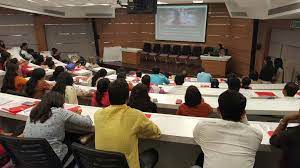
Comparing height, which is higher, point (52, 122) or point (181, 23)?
point (181, 23)

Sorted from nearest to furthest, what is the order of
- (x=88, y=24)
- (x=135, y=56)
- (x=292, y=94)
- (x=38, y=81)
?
1. (x=292, y=94)
2. (x=38, y=81)
3. (x=135, y=56)
4. (x=88, y=24)

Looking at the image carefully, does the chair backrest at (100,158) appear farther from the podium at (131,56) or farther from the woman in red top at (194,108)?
the podium at (131,56)

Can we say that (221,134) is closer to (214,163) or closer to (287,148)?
(214,163)

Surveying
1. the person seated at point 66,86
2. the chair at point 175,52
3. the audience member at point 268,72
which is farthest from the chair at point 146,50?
the person seated at point 66,86

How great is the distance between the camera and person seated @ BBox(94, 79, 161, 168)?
1.80 metres

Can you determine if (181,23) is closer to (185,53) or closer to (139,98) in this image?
(185,53)

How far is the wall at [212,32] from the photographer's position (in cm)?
957

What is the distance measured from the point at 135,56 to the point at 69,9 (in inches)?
133

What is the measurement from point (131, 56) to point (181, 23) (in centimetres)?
260

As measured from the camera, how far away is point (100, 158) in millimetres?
1702

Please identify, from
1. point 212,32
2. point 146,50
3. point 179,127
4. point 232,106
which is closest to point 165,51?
point 146,50

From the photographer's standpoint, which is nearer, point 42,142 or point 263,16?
point 42,142

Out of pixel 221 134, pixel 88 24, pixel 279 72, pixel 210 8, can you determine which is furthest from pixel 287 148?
pixel 88 24

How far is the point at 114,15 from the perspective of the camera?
11641 millimetres
